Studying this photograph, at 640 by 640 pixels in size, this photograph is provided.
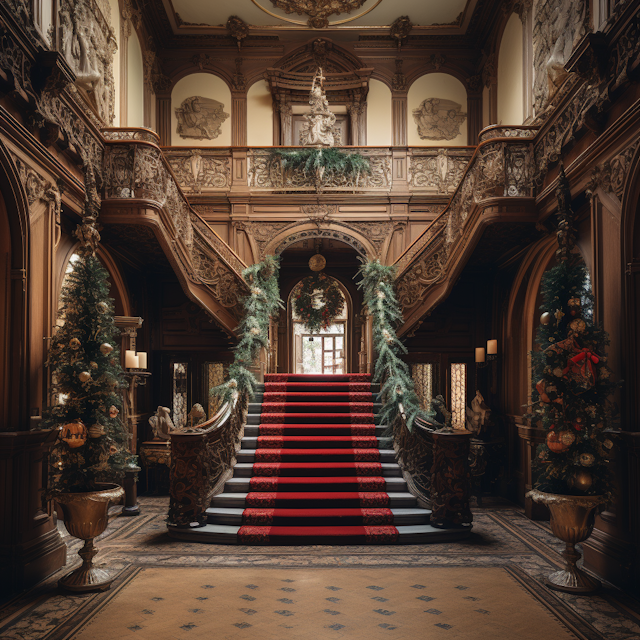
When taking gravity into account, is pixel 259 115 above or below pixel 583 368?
above

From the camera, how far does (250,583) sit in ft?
17.0

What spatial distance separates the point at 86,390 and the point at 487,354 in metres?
6.73

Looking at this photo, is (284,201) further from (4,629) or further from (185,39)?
(4,629)

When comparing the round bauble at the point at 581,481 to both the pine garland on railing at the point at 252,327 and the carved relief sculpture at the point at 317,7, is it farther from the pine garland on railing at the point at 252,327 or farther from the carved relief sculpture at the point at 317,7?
the carved relief sculpture at the point at 317,7

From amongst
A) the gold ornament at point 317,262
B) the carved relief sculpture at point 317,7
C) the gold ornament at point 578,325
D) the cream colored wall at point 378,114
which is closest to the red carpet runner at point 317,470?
the gold ornament at point 578,325

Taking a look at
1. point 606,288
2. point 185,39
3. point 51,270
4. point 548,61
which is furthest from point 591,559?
point 185,39

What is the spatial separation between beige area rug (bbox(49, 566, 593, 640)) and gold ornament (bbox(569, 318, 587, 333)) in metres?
2.20

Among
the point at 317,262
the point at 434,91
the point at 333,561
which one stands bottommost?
the point at 333,561

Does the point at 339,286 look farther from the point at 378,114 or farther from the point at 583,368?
the point at 583,368

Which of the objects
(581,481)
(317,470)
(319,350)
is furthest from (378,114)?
(581,481)

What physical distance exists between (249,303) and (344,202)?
11.5ft

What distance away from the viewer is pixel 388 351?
355 inches

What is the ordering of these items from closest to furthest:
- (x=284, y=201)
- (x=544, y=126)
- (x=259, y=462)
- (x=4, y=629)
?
(x=4, y=629) → (x=544, y=126) → (x=259, y=462) → (x=284, y=201)

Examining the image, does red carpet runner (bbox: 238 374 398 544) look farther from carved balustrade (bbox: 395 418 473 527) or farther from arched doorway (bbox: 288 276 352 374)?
arched doorway (bbox: 288 276 352 374)
